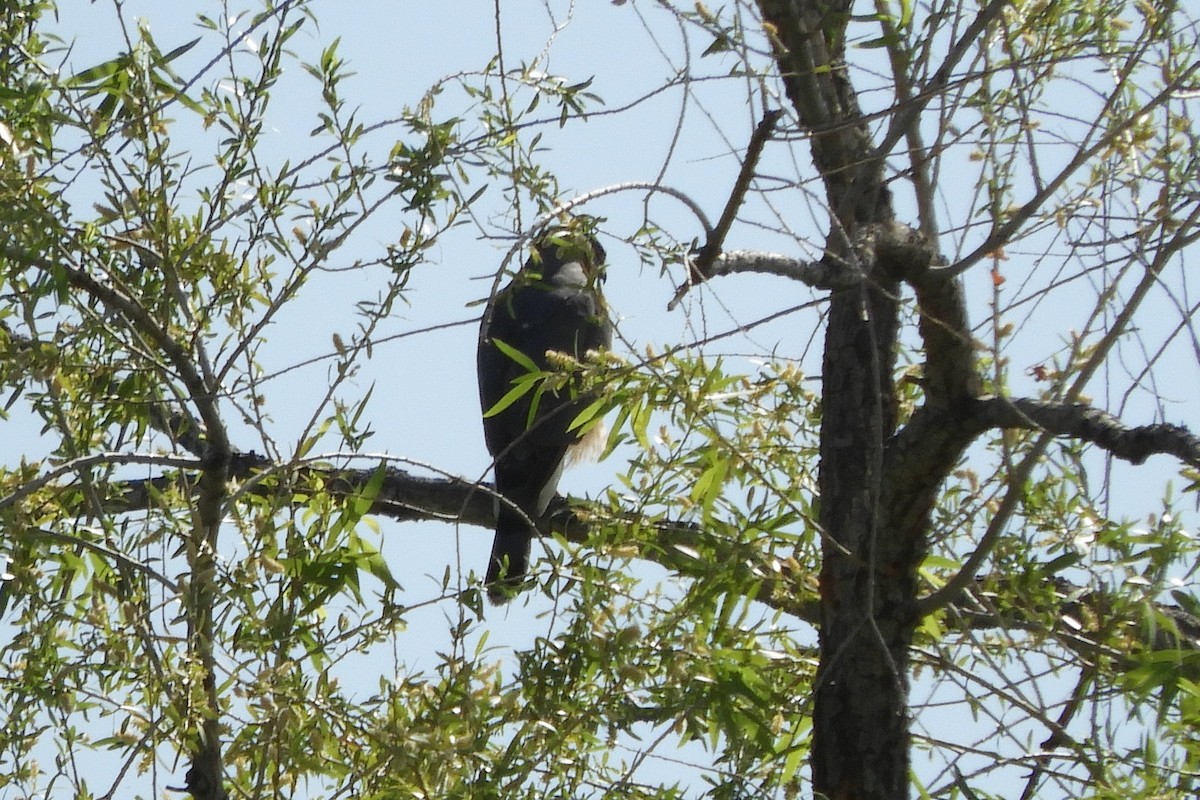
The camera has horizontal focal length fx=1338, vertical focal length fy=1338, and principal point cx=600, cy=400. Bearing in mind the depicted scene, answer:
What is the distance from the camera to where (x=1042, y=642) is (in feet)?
8.82

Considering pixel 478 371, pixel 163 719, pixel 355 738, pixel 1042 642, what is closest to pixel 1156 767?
pixel 1042 642

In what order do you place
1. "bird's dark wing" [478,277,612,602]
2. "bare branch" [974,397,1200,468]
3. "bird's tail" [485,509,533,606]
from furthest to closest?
"bird's dark wing" [478,277,612,602], "bird's tail" [485,509,533,606], "bare branch" [974,397,1200,468]

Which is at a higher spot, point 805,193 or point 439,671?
point 805,193

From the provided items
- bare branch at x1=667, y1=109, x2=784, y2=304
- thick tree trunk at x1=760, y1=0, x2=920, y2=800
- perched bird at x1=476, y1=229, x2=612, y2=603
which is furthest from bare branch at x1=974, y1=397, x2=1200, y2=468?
perched bird at x1=476, y1=229, x2=612, y2=603

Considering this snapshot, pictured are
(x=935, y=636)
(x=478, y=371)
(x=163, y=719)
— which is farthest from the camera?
(x=478, y=371)

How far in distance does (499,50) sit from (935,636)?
1.52 m

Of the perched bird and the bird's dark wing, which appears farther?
the bird's dark wing

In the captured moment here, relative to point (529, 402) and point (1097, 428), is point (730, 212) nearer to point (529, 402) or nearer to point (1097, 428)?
point (1097, 428)

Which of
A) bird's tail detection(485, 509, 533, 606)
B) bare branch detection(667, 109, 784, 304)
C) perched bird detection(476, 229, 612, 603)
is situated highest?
perched bird detection(476, 229, 612, 603)

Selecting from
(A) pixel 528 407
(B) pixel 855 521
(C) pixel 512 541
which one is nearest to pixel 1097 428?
(B) pixel 855 521

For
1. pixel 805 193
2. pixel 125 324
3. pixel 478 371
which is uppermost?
pixel 478 371

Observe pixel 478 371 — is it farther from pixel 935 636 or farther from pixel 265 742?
pixel 265 742

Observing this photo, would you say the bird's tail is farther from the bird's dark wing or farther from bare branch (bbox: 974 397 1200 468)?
bare branch (bbox: 974 397 1200 468)

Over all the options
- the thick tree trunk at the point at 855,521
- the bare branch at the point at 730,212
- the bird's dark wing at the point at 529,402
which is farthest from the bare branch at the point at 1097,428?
the bird's dark wing at the point at 529,402
